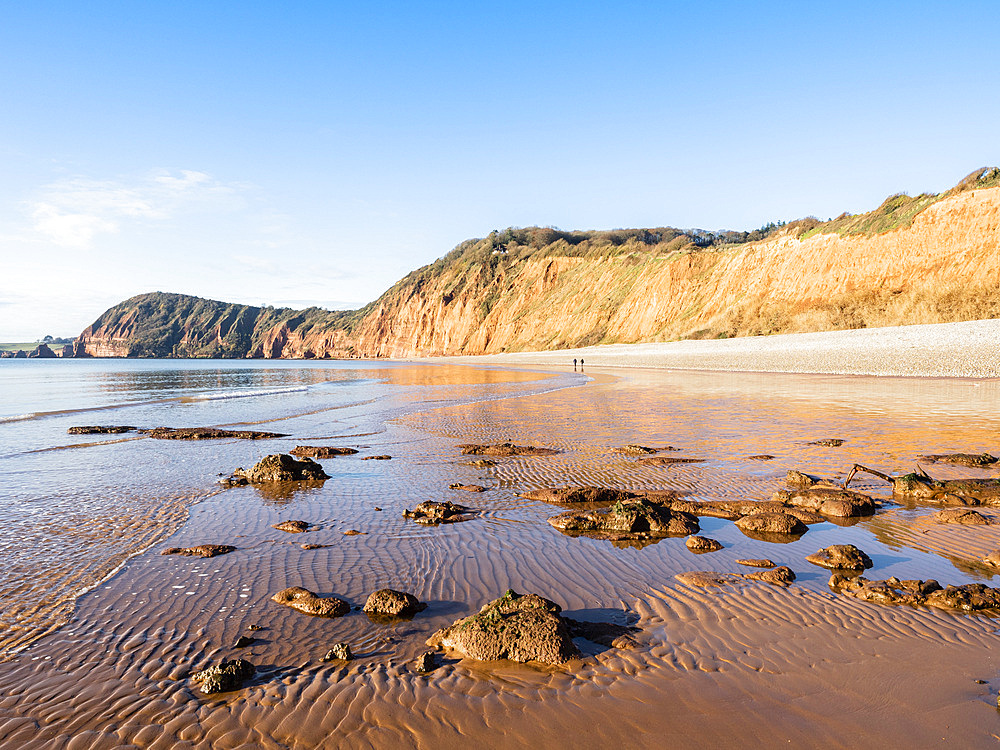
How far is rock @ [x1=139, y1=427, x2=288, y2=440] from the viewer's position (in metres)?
14.4

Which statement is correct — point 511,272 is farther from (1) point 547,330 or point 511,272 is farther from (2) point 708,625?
(2) point 708,625

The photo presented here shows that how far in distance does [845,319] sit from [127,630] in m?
47.8

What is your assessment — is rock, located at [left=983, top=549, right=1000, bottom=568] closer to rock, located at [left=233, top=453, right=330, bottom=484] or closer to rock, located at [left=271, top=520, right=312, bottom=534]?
rock, located at [left=271, top=520, right=312, bottom=534]

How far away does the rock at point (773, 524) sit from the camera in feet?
20.4

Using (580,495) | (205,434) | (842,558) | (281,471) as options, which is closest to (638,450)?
(580,495)

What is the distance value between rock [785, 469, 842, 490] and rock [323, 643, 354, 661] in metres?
6.42

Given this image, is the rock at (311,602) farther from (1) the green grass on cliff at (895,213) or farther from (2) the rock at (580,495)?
(1) the green grass on cliff at (895,213)

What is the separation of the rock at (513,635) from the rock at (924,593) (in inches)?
101

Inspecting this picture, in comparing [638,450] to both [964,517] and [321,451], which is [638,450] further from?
[321,451]

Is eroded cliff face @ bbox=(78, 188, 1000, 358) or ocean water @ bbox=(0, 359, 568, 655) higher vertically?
eroded cliff face @ bbox=(78, 188, 1000, 358)

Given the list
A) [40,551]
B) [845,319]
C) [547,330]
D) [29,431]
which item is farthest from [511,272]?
[40,551]

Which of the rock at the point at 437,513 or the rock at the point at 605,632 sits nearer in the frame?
the rock at the point at 605,632

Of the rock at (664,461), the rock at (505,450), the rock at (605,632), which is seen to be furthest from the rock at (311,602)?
the rock at (505,450)

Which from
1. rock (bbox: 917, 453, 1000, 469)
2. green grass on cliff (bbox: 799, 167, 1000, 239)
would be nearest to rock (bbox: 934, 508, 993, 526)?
rock (bbox: 917, 453, 1000, 469)
